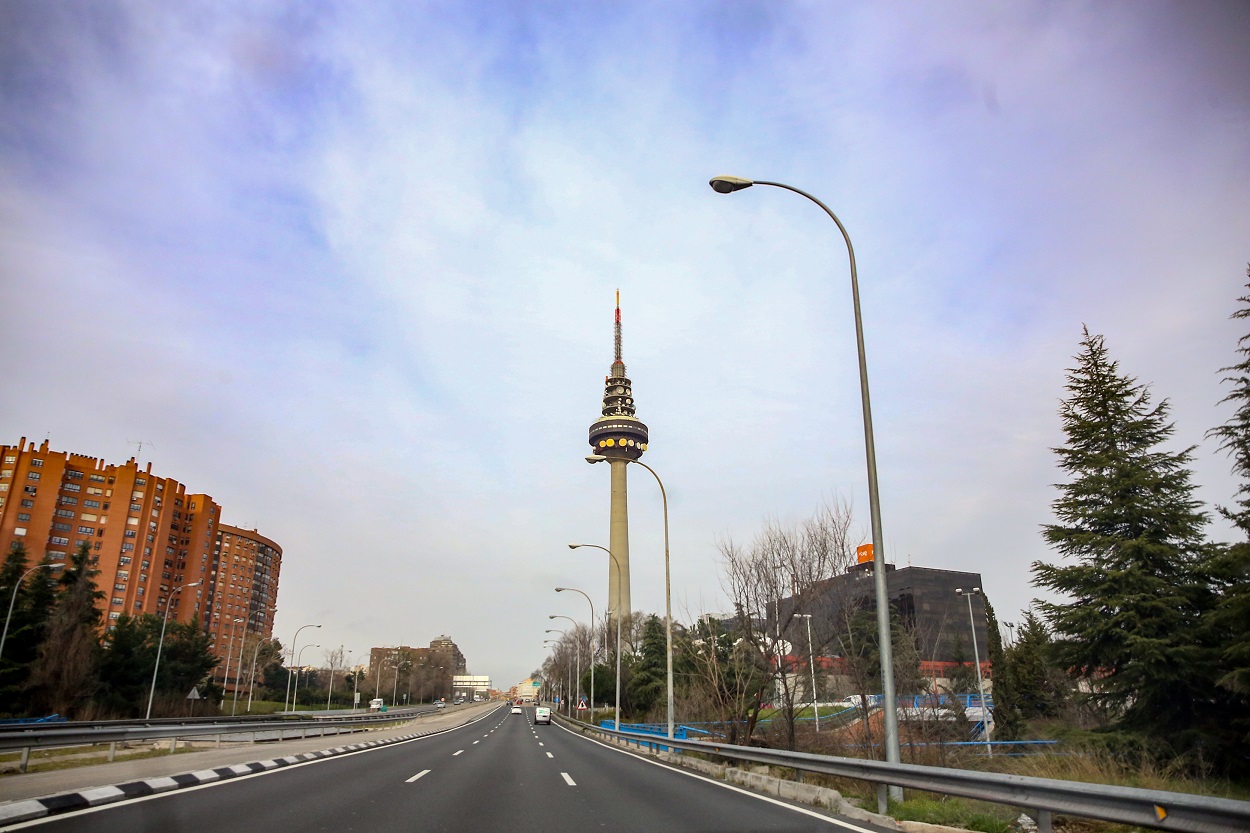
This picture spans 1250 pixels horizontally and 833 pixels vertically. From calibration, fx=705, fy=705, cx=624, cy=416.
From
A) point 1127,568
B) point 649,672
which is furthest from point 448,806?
point 649,672

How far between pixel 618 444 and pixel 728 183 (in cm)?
11980

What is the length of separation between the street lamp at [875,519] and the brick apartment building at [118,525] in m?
84.2

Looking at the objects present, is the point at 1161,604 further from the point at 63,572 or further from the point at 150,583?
the point at 150,583

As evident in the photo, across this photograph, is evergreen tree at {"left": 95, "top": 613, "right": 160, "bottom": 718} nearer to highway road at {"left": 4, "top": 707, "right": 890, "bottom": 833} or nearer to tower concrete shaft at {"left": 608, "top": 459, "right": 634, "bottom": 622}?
highway road at {"left": 4, "top": 707, "right": 890, "bottom": 833}

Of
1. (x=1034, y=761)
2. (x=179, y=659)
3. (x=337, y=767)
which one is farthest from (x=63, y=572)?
(x=1034, y=761)

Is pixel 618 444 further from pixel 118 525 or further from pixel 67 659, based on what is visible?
pixel 67 659

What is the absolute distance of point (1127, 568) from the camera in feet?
65.9

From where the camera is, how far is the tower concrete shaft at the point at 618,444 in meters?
122

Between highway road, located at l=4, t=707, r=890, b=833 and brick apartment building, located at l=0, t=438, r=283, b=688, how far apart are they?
253 ft

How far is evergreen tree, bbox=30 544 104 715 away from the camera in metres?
42.8

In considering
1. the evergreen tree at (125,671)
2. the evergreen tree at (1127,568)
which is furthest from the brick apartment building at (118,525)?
the evergreen tree at (1127,568)

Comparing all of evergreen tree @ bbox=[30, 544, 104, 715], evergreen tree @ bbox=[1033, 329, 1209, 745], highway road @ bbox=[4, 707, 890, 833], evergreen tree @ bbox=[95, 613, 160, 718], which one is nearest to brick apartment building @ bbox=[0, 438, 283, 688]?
evergreen tree @ bbox=[95, 613, 160, 718]

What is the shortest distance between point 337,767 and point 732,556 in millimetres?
12665

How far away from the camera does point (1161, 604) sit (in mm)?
19078
